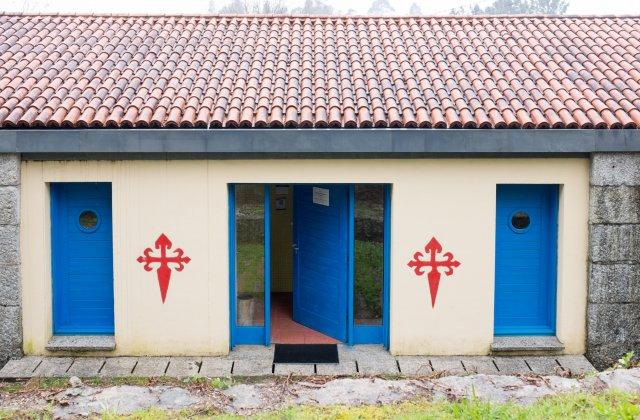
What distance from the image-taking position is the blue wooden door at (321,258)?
825cm

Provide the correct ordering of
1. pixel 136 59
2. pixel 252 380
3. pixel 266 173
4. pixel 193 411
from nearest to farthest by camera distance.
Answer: pixel 193 411 → pixel 252 380 → pixel 266 173 → pixel 136 59

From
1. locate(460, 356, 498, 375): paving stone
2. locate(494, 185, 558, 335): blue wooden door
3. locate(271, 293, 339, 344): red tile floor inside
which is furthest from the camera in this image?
locate(271, 293, 339, 344): red tile floor inside

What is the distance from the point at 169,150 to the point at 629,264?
5.51 m

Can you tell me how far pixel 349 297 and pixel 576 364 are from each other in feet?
9.03

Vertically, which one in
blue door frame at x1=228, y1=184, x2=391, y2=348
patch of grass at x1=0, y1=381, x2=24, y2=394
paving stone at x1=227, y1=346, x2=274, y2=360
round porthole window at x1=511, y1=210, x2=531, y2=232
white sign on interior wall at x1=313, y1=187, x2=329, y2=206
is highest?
white sign on interior wall at x1=313, y1=187, x2=329, y2=206

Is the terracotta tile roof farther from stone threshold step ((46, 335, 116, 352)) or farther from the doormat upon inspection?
the doormat

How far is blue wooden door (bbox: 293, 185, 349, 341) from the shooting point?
325 inches

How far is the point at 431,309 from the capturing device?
791 centimetres

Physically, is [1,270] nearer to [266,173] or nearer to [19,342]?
[19,342]

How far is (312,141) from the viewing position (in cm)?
749

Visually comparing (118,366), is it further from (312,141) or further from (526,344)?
(526,344)

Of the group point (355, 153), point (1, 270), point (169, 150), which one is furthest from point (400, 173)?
point (1, 270)

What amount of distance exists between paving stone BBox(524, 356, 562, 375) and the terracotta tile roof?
2737 millimetres

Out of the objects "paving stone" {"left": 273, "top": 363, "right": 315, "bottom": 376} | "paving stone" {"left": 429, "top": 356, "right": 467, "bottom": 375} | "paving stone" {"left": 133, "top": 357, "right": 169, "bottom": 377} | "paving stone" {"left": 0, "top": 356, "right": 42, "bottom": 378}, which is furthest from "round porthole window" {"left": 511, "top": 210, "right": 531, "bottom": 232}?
"paving stone" {"left": 0, "top": 356, "right": 42, "bottom": 378}
